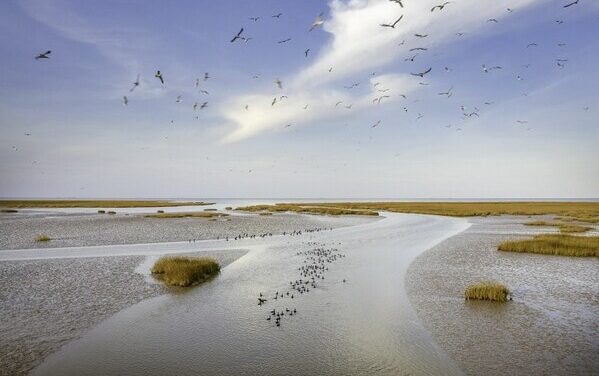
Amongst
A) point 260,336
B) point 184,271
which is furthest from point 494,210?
point 260,336

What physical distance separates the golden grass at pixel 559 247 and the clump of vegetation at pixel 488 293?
16246 millimetres

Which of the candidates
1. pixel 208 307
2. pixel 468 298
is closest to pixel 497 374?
pixel 468 298

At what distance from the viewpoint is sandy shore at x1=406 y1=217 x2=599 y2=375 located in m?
11.0

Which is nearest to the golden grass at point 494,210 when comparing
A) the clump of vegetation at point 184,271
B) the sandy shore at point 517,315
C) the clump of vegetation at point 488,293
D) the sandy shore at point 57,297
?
the sandy shore at point 517,315

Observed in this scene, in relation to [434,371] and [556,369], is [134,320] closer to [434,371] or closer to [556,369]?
[434,371]

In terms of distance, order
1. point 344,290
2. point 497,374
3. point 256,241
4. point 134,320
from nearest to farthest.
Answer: point 497,374 → point 134,320 → point 344,290 → point 256,241

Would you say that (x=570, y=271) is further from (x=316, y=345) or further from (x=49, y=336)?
(x=49, y=336)

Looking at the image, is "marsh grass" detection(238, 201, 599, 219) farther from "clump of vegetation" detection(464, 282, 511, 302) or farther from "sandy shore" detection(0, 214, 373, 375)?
"sandy shore" detection(0, 214, 373, 375)

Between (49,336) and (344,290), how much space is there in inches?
475

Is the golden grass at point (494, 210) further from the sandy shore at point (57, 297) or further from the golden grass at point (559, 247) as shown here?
the sandy shore at point (57, 297)

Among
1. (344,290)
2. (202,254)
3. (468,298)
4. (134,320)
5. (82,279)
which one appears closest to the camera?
(134,320)

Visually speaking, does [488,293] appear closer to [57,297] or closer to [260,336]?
[260,336]

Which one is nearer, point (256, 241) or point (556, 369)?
point (556, 369)

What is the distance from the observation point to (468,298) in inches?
675
